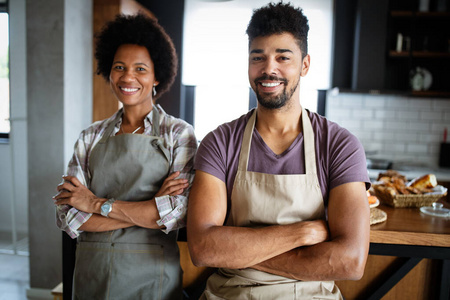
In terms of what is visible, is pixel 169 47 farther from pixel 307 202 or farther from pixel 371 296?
pixel 371 296

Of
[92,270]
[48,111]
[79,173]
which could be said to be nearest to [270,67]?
[79,173]

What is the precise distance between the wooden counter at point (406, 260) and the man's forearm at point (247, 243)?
421mm

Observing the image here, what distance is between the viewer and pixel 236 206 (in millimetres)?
1443

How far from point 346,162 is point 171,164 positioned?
74 cm

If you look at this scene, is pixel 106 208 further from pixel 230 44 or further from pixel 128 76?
pixel 230 44

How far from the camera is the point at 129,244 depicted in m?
1.55

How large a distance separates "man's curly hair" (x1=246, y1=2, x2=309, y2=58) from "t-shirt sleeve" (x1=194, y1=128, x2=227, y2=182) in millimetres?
458

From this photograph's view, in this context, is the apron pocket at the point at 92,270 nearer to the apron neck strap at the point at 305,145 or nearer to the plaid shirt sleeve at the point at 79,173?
the plaid shirt sleeve at the point at 79,173

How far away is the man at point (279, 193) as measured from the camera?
128 cm

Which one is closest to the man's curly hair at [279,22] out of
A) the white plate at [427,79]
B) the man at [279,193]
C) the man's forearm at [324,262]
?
the man at [279,193]

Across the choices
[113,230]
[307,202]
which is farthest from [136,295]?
[307,202]

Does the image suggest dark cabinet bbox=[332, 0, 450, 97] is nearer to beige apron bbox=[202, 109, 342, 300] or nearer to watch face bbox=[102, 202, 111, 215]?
beige apron bbox=[202, 109, 342, 300]

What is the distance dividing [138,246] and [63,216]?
34cm

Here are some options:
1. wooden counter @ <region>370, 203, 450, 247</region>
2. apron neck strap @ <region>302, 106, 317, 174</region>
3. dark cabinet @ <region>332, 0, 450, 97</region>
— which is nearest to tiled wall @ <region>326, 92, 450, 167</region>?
dark cabinet @ <region>332, 0, 450, 97</region>
